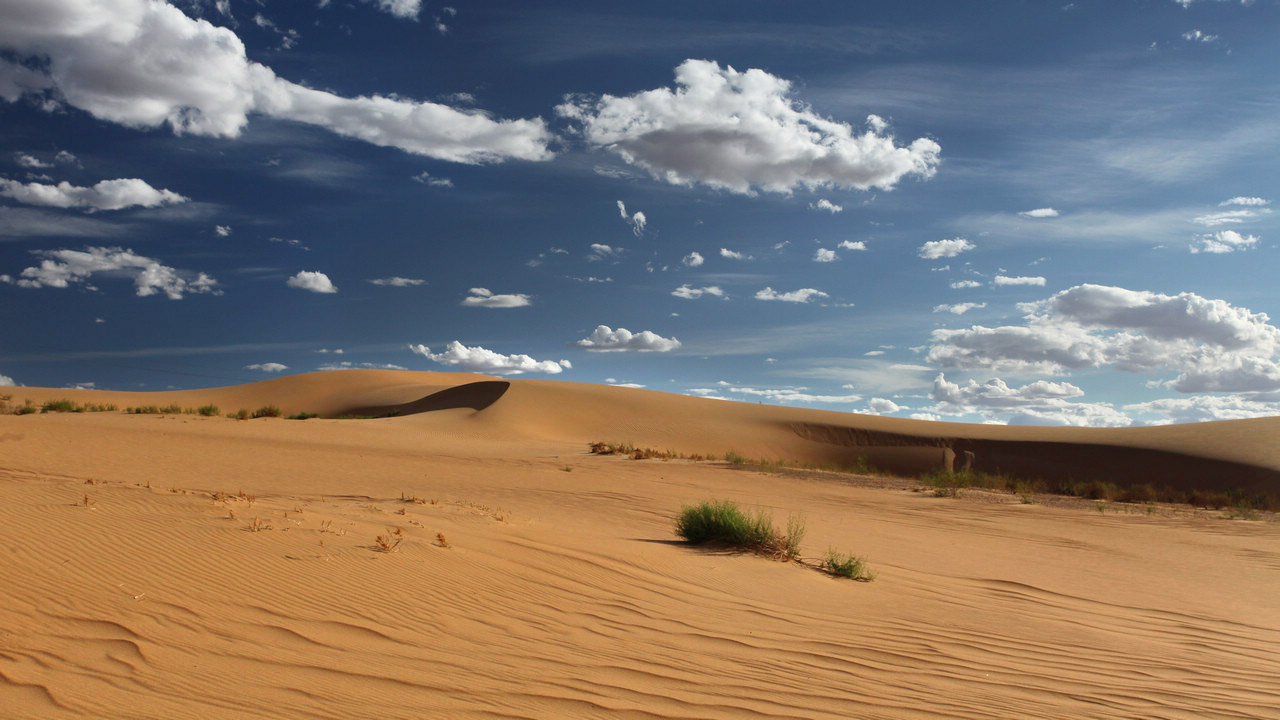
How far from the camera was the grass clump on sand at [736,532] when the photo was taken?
8492 mm

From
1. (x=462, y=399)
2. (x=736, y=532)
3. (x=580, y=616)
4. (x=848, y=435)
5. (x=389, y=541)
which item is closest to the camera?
(x=580, y=616)

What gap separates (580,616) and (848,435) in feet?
119

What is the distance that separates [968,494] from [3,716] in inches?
742

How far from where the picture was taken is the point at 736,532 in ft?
29.0

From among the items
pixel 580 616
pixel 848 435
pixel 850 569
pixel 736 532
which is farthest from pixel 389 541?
pixel 848 435

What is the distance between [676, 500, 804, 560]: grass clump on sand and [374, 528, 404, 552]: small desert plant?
3708mm

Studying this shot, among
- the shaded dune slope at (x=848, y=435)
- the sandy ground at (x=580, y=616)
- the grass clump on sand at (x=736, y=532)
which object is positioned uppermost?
the shaded dune slope at (x=848, y=435)

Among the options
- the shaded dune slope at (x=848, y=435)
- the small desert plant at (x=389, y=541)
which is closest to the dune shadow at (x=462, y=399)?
the shaded dune slope at (x=848, y=435)

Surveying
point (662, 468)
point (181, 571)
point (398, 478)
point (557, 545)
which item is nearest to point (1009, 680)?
point (557, 545)

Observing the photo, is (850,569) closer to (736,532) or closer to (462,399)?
(736,532)

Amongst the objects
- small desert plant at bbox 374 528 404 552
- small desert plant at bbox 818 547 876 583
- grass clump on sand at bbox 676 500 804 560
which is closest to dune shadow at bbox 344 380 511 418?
grass clump on sand at bbox 676 500 804 560

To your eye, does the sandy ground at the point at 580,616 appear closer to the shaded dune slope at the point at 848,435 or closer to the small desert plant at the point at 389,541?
the small desert plant at the point at 389,541

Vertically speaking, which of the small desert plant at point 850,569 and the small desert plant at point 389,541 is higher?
the small desert plant at point 389,541

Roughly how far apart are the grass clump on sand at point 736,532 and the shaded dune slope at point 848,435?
19027mm
